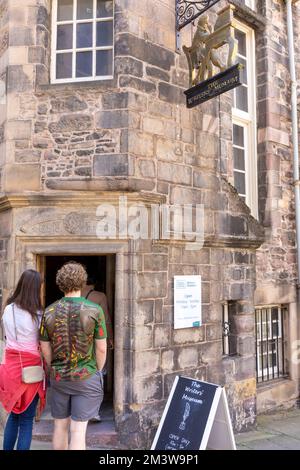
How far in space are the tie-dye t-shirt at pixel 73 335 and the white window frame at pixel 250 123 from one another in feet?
14.8

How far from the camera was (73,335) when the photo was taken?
3.33 m

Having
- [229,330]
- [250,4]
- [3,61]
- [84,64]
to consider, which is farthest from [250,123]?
[3,61]

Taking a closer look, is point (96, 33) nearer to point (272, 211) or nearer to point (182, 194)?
point (182, 194)

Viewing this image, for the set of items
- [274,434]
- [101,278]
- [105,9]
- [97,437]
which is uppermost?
[105,9]

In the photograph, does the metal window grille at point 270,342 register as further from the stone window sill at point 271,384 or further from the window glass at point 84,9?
the window glass at point 84,9

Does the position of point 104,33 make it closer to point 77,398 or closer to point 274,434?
point 77,398

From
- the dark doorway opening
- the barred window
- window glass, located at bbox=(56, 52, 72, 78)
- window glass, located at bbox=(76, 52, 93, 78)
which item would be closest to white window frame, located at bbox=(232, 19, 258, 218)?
the barred window

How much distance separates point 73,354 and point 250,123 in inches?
214

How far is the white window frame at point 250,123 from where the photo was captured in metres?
7.26

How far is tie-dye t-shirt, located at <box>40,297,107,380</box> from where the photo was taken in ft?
10.9

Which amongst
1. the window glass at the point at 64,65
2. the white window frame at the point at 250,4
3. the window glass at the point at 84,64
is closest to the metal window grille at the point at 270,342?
the window glass at the point at 84,64

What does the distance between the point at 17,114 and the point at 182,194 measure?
215cm

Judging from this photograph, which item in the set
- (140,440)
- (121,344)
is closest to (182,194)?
(121,344)

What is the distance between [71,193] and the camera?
490cm
